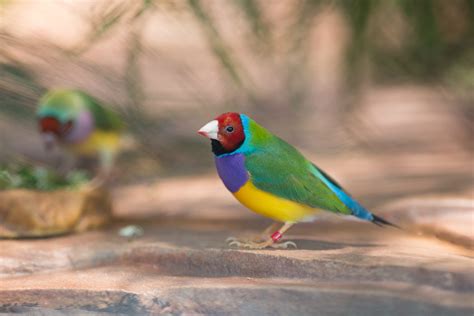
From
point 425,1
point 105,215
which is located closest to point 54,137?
point 105,215

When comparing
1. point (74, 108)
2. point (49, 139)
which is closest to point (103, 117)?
point (74, 108)

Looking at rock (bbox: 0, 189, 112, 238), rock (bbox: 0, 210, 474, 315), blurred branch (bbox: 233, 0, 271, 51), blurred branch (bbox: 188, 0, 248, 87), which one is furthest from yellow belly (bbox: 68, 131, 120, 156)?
rock (bbox: 0, 210, 474, 315)

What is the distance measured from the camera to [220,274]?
271cm

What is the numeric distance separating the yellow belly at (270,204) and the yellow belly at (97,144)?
155 cm

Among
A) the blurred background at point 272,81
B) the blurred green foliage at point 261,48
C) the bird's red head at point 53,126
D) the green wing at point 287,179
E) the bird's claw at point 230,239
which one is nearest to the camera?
the green wing at point 287,179

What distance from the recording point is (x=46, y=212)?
3.40m

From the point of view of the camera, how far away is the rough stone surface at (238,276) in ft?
7.76

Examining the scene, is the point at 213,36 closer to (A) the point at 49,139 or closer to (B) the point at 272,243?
(A) the point at 49,139

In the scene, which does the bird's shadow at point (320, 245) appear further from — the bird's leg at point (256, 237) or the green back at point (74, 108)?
the green back at point (74, 108)

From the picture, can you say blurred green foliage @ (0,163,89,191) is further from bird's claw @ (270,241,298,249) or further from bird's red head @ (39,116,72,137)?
bird's claw @ (270,241,298,249)

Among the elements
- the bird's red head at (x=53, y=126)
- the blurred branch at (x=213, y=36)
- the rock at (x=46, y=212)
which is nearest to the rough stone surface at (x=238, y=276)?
the rock at (x=46, y=212)

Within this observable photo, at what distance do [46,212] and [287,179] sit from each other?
1.16 m

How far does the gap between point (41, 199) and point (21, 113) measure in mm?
524

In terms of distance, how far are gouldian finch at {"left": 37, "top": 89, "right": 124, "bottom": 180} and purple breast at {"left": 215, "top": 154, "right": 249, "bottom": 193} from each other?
117 cm
